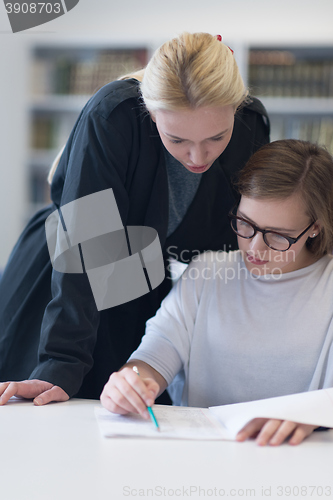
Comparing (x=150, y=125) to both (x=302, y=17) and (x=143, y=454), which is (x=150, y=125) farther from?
(x=302, y=17)

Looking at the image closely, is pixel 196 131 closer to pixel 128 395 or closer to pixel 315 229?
pixel 315 229

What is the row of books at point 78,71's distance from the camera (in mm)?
3568

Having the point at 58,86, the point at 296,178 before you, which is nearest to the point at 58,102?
the point at 58,86

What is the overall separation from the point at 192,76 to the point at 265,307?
55 cm

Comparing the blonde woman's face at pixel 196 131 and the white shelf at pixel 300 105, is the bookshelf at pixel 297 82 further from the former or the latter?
the blonde woman's face at pixel 196 131

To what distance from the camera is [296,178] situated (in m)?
1.20

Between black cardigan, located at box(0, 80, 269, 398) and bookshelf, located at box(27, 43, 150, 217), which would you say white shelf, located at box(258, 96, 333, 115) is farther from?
black cardigan, located at box(0, 80, 269, 398)

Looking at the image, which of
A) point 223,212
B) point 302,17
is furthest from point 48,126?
point 223,212

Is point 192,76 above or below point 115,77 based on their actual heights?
above

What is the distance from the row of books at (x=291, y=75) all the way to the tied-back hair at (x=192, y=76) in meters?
2.55

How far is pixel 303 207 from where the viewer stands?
3.94 ft

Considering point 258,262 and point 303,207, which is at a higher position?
point 303,207

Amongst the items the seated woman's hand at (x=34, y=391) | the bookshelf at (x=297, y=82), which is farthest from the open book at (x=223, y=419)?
the bookshelf at (x=297, y=82)

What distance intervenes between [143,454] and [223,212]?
2.48 feet
